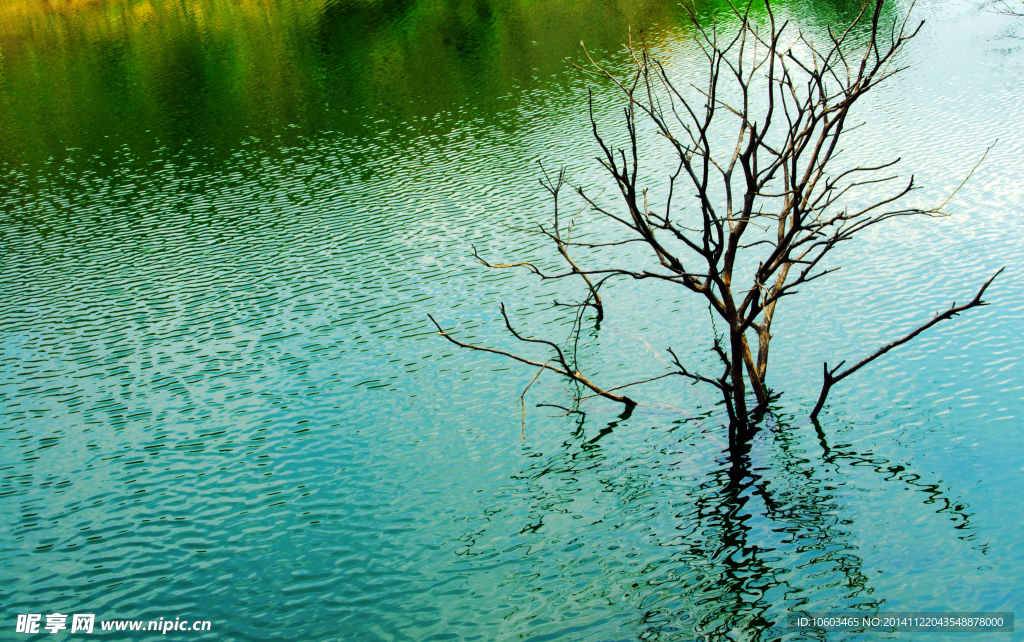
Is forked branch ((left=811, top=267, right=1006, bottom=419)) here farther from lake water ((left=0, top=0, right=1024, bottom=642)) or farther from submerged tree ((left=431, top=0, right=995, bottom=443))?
lake water ((left=0, top=0, right=1024, bottom=642))

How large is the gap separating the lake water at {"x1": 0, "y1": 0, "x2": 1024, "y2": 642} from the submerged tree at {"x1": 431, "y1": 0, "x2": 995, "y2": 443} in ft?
1.92

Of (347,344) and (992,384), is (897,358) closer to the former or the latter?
(992,384)

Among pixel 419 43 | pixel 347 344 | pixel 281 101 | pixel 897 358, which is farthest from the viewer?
pixel 419 43

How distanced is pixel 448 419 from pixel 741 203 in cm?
716

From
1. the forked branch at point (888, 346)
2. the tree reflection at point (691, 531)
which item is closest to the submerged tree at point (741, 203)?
the forked branch at point (888, 346)

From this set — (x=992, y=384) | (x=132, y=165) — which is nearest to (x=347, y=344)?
(x=992, y=384)

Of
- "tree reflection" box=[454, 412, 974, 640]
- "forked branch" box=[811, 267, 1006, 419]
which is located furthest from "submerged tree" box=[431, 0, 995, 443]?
"tree reflection" box=[454, 412, 974, 640]

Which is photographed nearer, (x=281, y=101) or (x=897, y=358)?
(x=897, y=358)

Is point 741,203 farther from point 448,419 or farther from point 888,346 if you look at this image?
point 448,419

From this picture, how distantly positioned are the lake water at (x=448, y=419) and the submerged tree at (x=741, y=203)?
1.92 ft

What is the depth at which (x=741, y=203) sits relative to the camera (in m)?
14.2

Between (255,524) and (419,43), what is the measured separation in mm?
26121

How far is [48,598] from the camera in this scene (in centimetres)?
747

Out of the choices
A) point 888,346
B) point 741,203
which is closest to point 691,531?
point 888,346
